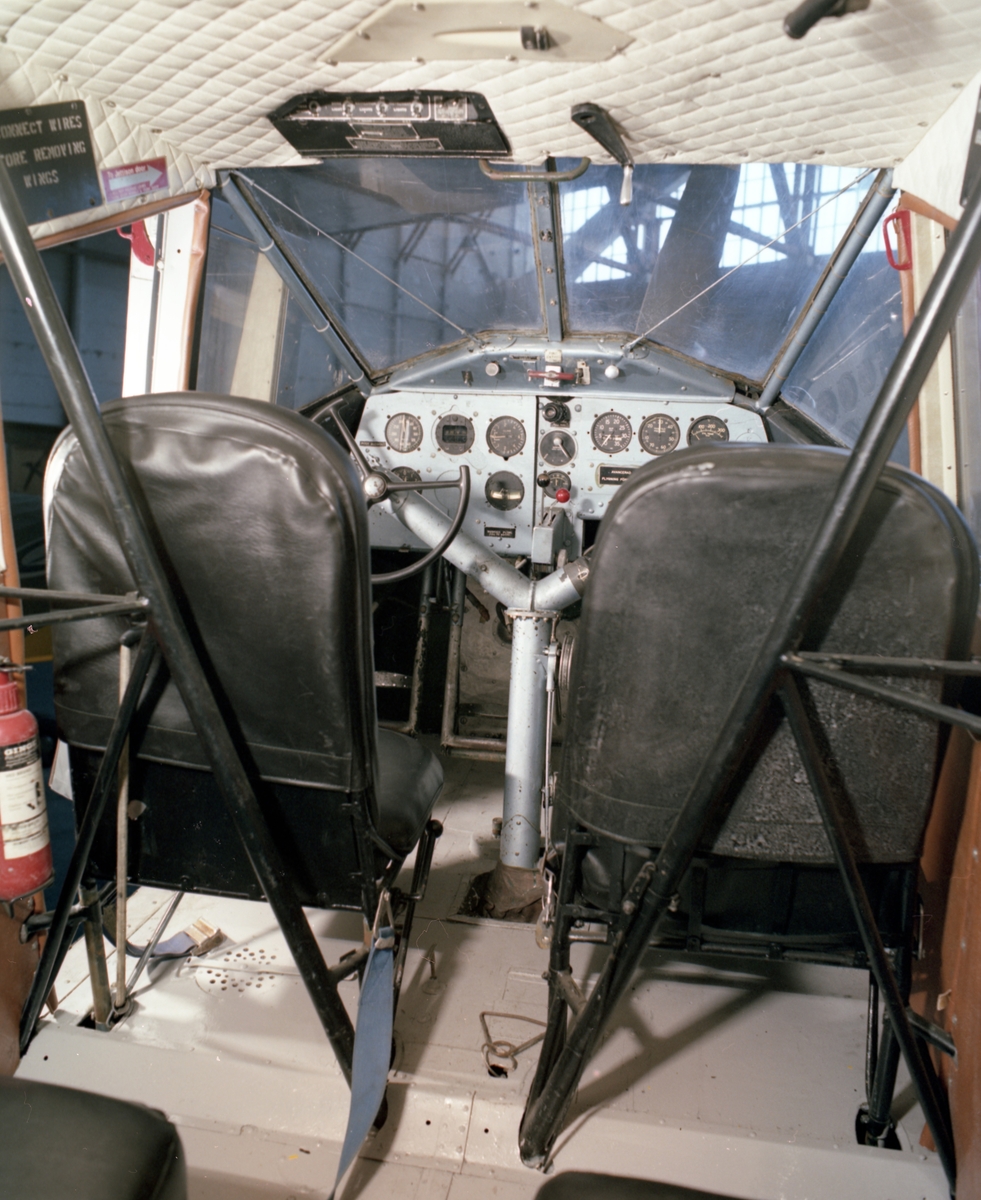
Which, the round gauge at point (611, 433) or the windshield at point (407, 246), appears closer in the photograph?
the windshield at point (407, 246)

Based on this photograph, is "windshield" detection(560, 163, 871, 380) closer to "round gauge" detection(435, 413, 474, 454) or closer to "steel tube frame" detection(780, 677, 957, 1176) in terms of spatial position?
"round gauge" detection(435, 413, 474, 454)

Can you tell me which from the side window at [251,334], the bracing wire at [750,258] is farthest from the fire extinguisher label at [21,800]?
the bracing wire at [750,258]

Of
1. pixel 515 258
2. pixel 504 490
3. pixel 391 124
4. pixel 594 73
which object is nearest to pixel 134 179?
pixel 391 124

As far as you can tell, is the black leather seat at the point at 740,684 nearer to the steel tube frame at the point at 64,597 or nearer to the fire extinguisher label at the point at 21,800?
the steel tube frame at the point at 64,597

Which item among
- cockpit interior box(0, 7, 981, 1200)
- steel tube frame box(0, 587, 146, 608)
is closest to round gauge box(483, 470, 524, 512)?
cockpit interior box(0, 7, 981, 1200)

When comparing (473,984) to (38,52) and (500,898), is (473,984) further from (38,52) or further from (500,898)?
(38,52)

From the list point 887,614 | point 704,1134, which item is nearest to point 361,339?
point 887,614

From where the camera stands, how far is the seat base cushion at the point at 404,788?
56.6 inches

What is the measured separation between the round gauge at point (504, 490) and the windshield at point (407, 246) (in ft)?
1.84

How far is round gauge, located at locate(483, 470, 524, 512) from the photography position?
9.98 ft

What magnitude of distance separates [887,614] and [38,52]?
1.48 m

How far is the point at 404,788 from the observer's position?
1.55m

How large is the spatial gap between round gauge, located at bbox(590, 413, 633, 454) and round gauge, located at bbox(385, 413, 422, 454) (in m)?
0.71

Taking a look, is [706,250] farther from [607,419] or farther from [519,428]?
[519,428]
